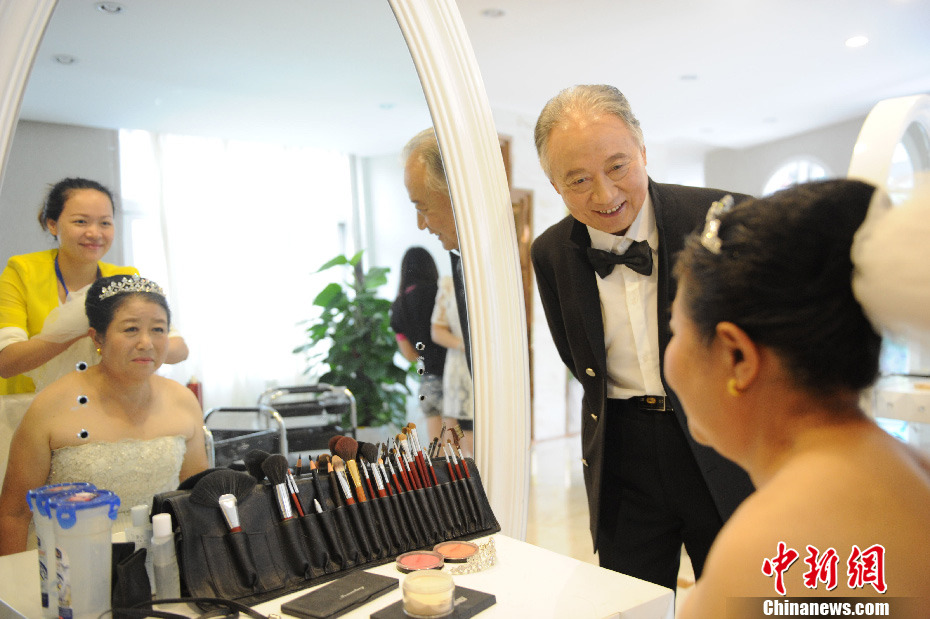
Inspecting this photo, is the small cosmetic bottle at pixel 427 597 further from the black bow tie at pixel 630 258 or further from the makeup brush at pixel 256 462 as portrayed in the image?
the black bow tie at pixel 630 258

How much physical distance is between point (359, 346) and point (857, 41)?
16.6 feet

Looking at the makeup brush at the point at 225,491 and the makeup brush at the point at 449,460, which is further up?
the makeup brush at the point at 225,491

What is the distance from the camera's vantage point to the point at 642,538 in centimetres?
162

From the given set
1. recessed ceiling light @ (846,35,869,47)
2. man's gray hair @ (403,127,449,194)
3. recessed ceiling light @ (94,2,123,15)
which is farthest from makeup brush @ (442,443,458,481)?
recessed ceiling light @ (846,35,869,47)

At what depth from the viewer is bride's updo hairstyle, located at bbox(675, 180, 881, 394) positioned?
716 mm

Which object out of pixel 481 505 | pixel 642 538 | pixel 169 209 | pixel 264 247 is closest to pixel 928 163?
pixel 642 538

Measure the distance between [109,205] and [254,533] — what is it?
0.57 meters

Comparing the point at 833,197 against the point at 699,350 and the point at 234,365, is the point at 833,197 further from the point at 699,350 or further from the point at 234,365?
the point at 234,365

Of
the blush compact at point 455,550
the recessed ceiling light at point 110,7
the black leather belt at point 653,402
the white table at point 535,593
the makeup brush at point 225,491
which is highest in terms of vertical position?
the recessed ceiling light at point 110,7

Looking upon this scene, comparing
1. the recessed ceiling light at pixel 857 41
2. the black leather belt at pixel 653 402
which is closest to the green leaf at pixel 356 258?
the black leather belt at pixel 653 402

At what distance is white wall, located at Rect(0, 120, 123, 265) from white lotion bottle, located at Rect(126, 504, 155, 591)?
1.44ft

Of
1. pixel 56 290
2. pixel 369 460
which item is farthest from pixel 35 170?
pixel 369 460

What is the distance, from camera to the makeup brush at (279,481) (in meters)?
1.15

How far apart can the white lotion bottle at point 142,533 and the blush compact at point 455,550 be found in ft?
1.51
